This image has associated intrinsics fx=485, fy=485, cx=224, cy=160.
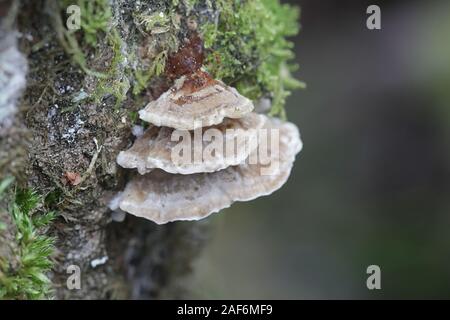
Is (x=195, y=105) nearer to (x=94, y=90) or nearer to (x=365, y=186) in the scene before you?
(x=94, y=90)

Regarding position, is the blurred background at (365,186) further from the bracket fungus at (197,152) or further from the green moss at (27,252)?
the green moss at (27,252)

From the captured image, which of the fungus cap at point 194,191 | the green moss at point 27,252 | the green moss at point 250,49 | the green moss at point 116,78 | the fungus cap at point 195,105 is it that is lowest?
the green moss at point 27,252

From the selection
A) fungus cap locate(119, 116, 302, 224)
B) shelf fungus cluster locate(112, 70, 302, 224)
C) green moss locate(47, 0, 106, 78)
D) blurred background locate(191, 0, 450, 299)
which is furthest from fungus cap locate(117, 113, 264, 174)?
blurred background locate(191, 0, 450, 299)

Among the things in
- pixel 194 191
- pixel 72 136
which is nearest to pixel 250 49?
pixel 194 191

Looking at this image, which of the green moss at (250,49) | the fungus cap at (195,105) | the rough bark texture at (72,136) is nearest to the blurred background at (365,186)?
the green moss at (250,49)

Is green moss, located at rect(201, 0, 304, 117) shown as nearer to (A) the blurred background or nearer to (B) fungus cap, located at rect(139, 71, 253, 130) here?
(B) fungus cap, located at rect(139, 71, 253, 130)
